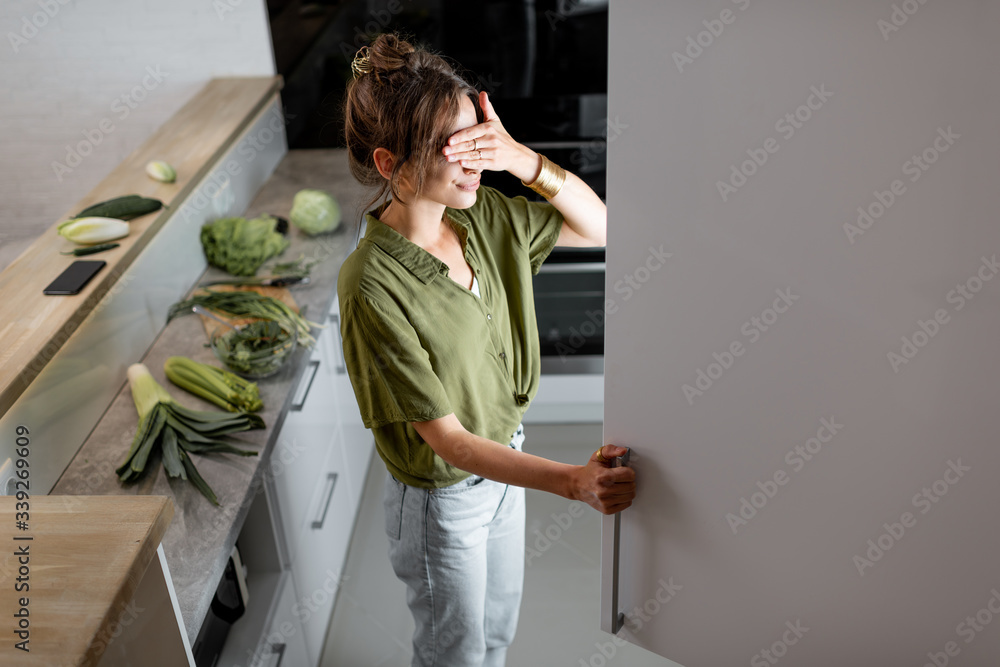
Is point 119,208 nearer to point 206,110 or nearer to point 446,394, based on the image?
point 206,110

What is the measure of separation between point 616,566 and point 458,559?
0.44 meters

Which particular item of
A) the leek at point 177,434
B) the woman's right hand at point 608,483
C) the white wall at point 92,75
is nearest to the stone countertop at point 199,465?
the leek at point 177,434

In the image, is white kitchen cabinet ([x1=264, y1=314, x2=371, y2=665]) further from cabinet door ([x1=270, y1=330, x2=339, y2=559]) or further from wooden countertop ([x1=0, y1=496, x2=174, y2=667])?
wooden countertop ([x1=0, y1=496, x2=174, y2=667])

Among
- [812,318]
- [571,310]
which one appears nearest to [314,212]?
[571,310]

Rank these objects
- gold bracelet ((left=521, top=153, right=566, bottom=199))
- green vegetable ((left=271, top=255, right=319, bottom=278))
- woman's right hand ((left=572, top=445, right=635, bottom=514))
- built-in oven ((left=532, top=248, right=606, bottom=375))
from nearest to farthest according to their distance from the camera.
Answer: woman's right hand ((left=572, top=445, right=635, bottom=514))
gold bracelet ((left=521, top=153, right=566, bottom=199))
green vegetable ((left=271, top=255, right=319, bottom=278))
built-in oven ((left=532, top=248, right=606, bottom=375))

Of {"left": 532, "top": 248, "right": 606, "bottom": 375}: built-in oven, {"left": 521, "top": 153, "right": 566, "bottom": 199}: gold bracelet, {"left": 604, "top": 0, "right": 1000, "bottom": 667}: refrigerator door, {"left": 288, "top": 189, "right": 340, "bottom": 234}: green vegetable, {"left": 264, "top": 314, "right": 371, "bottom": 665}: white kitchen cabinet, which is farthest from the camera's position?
{"left": 532, "top": 248, "right": 606, "bottom": 375}: built-in oven

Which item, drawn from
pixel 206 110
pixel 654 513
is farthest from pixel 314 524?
pixel 206 110

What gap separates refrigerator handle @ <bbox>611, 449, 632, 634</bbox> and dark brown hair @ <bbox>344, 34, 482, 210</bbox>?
489 mm

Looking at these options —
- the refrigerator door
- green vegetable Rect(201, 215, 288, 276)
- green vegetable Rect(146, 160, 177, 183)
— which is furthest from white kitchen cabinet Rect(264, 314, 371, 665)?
the refrigerator door

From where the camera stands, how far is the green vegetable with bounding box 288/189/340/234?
234cm

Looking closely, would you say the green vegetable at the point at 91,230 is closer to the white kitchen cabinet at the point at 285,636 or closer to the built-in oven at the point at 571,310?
the white kitchen cabinet at the point at 285,636

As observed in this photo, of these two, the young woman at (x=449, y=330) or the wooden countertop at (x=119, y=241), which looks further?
the wooden countertop at (x=119, y=241)

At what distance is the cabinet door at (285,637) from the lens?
5.35 ft

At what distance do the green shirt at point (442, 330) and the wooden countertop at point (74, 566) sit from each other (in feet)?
1.08
